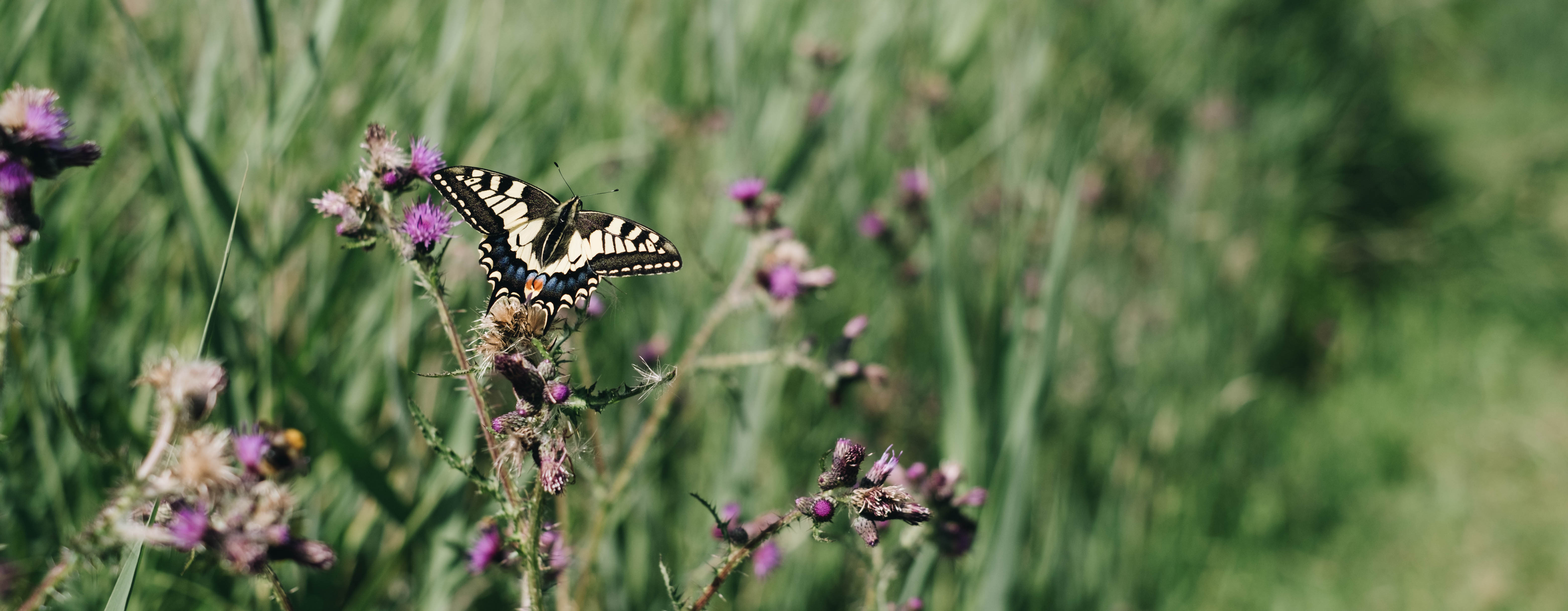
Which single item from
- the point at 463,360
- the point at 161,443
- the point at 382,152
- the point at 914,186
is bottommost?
the point at 161,443

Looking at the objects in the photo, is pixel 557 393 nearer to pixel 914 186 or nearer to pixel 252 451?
pixel 252 451

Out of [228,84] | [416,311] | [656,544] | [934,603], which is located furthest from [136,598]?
[934,603]

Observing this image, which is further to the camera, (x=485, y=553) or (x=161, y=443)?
(x=485, y=553)

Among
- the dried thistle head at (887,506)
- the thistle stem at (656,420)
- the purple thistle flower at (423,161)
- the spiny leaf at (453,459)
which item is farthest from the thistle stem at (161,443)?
the dried thistle head at (887,506)

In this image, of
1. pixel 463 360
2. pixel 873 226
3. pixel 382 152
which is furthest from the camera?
pixel 873 226

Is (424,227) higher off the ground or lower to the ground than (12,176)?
higher

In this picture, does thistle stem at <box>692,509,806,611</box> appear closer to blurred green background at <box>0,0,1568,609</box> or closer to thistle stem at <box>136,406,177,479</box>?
blurred green background at <box>0,0,1568,609</box>

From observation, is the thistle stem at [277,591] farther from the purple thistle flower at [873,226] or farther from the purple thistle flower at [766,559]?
the purple thistle flower at [873,226]

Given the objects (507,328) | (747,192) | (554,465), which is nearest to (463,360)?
(507,328)

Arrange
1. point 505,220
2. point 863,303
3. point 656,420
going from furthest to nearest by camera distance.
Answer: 1. point 863,303
2. point 505,220
3. point 656,420
